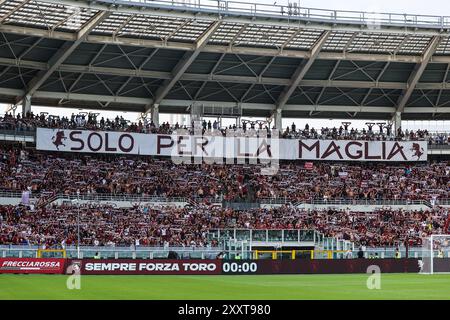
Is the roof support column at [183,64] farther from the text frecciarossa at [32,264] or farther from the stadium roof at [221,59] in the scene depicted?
the text frecciarossa at [32,264]

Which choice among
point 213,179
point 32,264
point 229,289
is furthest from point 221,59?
point 229,289

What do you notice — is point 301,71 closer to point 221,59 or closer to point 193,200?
point 221,59

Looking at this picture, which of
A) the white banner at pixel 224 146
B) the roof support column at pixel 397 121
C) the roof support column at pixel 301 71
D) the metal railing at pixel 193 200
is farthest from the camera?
the roof support column at pixel 397 121

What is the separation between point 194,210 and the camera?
2574 inches

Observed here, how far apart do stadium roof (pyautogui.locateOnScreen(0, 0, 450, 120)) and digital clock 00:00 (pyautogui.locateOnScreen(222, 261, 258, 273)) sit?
21.6 metres

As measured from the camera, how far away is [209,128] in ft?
239

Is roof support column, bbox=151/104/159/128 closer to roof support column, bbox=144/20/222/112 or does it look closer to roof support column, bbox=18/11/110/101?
roof support column, bbox=144/20/222/112

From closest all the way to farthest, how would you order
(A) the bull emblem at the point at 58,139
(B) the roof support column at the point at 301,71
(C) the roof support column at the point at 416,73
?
(B) the roof support column at the point at 301,71 < (A) the bull emblem at the point at 58,139 < (C) the roof support column at the point at 416,73

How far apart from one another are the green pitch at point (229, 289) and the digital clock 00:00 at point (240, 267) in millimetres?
5895

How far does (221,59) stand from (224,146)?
→ 24.9 ft

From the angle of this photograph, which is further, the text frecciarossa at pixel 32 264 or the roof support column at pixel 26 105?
the roof support column at pixel 26 105

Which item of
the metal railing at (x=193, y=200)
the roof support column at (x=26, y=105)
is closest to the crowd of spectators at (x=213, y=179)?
the metal railing at (x=193, y=200)

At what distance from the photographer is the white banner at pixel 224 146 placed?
6912cm
